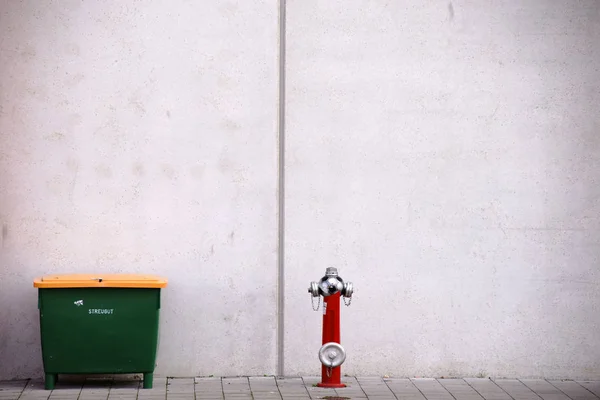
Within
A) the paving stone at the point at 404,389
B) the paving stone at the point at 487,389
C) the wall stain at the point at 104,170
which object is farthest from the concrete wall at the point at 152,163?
the paving stone at the point at 487,389

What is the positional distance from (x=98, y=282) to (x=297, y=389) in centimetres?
183

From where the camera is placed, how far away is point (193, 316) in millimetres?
8578

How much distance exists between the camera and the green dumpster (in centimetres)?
791

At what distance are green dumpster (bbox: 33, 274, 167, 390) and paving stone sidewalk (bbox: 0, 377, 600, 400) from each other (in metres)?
0.20

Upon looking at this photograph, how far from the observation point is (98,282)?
7.91 m

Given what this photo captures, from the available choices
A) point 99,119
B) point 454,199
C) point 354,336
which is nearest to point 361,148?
point 454,199

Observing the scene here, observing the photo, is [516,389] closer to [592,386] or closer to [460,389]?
[460,389]

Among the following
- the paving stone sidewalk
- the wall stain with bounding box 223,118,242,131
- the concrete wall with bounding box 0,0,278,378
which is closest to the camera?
the paving stone sidewalk

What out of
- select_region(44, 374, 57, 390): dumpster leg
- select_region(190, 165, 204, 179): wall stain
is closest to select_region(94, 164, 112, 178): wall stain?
select_region(190, 165, 204, 179): wall stain

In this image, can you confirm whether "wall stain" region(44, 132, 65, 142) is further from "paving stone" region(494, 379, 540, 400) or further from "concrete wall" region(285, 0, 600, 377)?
"paving stone" region(494, 379, 540, 400)

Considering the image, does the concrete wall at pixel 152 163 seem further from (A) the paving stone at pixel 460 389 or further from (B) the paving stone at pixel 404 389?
(A) the paving stone at pixel 460 389

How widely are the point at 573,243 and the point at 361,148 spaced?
6.87 ft

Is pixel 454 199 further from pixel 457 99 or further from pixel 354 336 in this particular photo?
pixel 354 336

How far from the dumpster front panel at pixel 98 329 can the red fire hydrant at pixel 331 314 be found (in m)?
1.34
